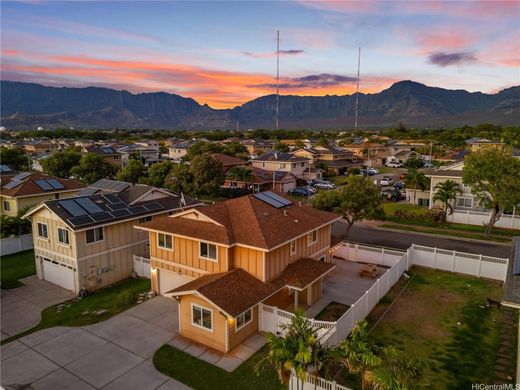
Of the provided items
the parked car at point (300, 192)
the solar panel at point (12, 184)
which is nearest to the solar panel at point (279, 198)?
the solar panel at point (12, 184)

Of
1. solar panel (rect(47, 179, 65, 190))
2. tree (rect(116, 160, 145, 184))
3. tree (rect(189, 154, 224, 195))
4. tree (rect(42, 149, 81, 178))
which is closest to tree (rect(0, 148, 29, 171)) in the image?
tree (rect(42, 149, 81, 178))

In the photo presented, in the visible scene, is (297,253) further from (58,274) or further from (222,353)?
(58,274)

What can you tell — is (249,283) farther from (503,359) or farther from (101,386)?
(503,359)

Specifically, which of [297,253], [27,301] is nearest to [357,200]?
[297,253]

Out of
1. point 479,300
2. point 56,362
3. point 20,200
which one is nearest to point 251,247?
point 56,362

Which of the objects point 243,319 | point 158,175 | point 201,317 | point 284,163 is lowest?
point 243,319

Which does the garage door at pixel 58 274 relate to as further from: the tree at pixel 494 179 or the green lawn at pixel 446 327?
the tree at pixel 494 179

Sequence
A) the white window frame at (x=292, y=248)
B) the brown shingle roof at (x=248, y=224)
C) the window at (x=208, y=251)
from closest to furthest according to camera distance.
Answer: the brown shingle roof at (x=248, y=224) → the window at (x=208, y=251) → the white window frame at (x=292, y=248)
